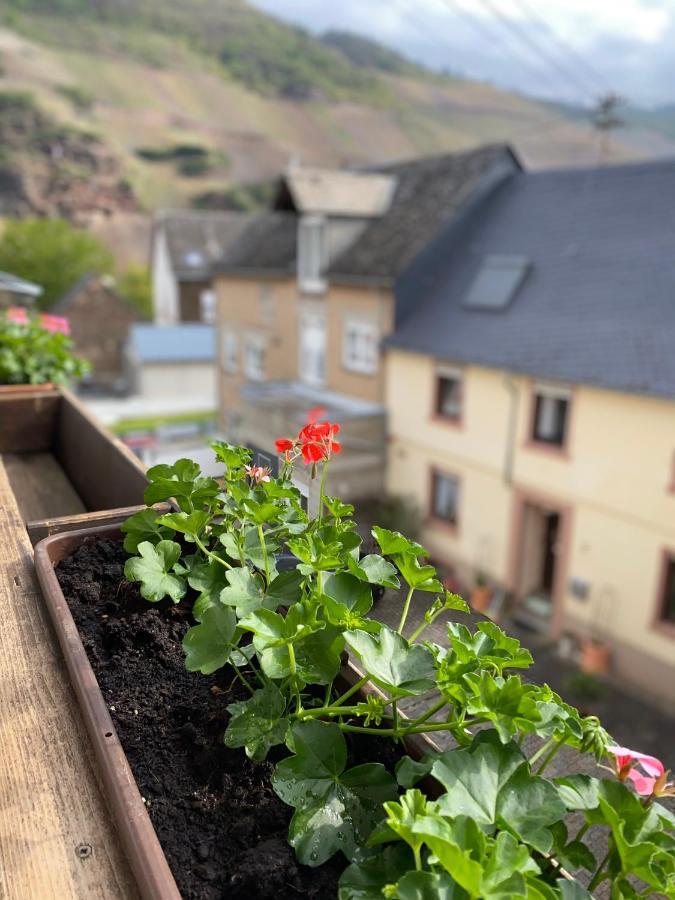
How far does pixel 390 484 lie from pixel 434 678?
13738 mm

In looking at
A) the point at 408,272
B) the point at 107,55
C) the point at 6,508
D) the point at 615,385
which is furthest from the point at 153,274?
the point at 107,55

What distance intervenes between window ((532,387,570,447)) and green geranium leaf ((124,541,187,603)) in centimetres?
1041

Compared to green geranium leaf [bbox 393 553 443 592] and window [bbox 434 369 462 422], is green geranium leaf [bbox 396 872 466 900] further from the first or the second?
window [bbox 434 369 462 422]

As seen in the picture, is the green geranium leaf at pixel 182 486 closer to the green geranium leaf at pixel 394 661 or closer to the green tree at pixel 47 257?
the green geranium leaf at pixel 394 661

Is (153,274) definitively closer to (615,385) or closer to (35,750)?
(615,385)

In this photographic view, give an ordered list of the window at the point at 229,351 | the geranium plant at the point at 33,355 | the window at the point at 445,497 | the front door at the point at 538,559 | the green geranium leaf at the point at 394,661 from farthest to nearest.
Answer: the window at the point at 229,351 → the window at the point at 445,497 → the front door at the point at 538,559 → the geranium plant at the point at 33,355 → the green geranium leaf at the point at 394,661

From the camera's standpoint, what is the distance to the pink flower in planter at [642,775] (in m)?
0.87

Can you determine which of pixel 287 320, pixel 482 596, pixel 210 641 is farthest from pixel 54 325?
pixel 287 320

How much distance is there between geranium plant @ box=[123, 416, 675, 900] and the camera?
750 mm

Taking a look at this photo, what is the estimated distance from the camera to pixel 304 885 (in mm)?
860

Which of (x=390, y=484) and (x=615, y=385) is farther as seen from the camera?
(x=390, y=484)

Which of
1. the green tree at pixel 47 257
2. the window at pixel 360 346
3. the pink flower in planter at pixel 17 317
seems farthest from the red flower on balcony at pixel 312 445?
the green tree at pixel 47 257

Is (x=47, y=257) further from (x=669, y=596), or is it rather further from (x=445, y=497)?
(x=669, y=596)

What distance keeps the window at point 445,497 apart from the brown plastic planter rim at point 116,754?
12.3 meters
